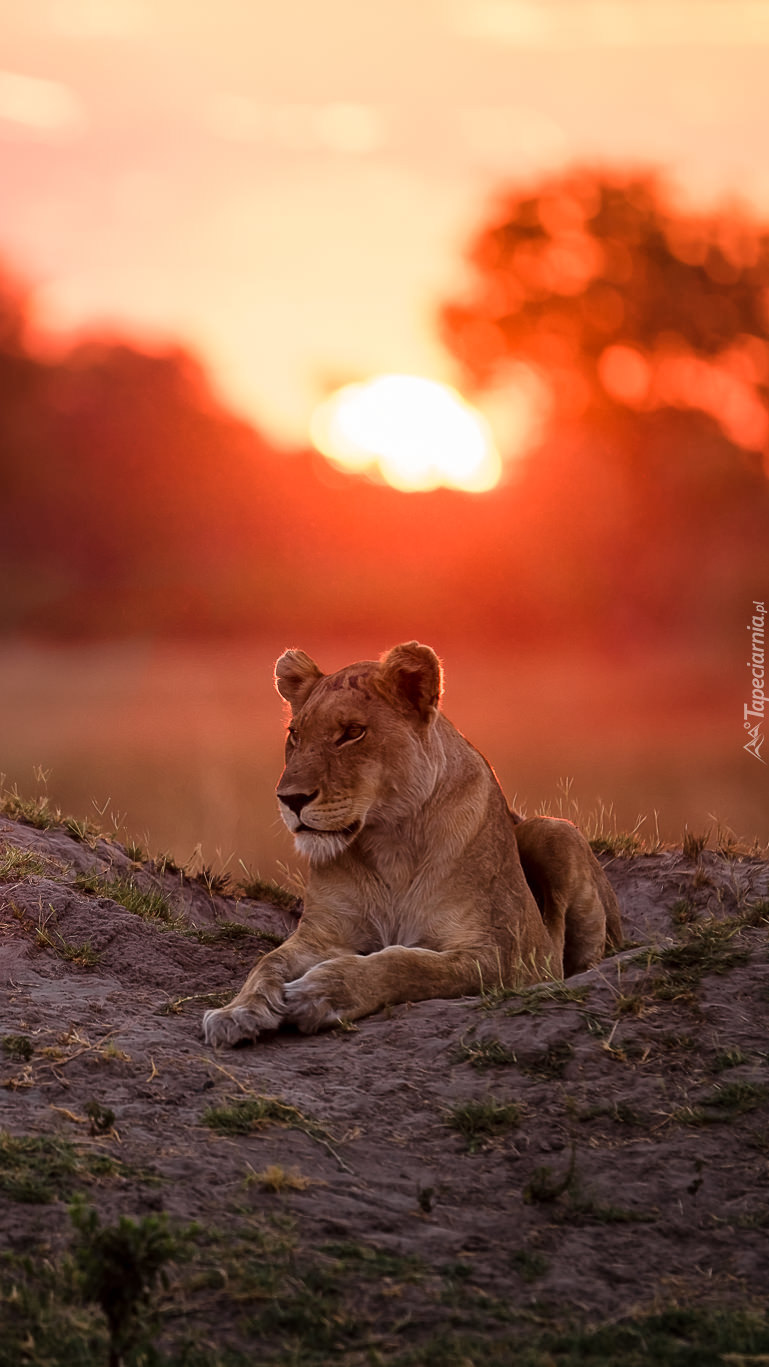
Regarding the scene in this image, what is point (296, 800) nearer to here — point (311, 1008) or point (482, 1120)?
point (311, 1008)

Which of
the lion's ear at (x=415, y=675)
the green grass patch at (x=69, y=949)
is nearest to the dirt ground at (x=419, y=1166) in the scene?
the green grass patch at (x=69, y=949)

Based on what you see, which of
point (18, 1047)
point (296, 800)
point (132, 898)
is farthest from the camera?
point (132, 898)

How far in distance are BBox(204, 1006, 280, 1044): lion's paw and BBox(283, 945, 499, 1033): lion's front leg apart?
130 millimetres

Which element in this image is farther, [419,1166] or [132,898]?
[132,898]

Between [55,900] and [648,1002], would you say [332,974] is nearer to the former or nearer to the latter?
[648,1002]

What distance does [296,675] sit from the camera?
7.19m

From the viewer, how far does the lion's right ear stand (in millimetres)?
7145

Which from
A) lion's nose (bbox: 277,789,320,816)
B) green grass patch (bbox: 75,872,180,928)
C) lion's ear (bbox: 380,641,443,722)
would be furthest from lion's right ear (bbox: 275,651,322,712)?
green grass patch (bbox: 75,872,180,928)

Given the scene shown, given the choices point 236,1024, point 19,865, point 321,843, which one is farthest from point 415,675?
point 19,865

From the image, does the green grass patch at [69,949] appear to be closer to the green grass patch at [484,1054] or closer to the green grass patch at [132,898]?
the green grass patch at [132,898]

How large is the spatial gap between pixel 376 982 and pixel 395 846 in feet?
2.86

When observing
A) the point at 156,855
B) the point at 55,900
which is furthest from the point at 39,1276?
the point at 156,855

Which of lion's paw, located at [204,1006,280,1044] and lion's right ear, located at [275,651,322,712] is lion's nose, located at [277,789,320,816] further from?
lion's paw, located at [204,1006,280,1044]

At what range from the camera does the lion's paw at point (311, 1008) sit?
5.99 m
